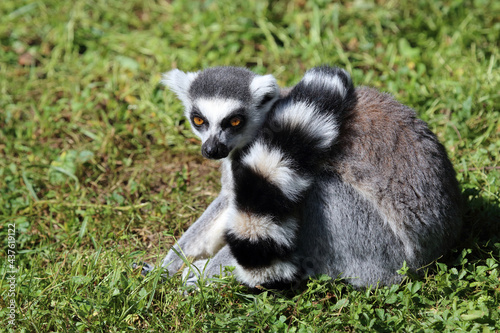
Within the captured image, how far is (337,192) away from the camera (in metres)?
2.80

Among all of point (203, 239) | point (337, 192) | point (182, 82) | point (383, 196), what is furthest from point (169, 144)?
point (383, 196)

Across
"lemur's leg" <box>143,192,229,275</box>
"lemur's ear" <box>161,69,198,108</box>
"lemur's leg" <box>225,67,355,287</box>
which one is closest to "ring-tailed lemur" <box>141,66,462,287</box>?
"lemur's leg" <box>225,67,355,287</box>

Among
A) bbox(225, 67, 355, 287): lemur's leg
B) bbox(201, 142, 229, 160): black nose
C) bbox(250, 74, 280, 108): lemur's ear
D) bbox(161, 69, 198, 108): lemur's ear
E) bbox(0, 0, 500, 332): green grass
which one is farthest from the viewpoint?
bbox(161, 69, 198, 108): lemur's ear

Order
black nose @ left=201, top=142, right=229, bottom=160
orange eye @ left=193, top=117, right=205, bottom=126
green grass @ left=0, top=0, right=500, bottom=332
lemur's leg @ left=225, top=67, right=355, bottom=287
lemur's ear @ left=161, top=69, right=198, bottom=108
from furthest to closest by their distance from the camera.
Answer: lemur's ear @ left=161, top=69, right=198, bottom=108 → orange eye @ left=193, top=117, right=205, bottom=126 → black nose @ left=201, top=142, right=229, bottom=160 → green grass @ left=0, top=0, right=500, bottom=332 → lemur's leg @ left=225, top=67, right=355, bottom=287

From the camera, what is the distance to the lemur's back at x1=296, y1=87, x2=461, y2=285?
2791 millimetres

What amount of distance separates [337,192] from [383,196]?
26 cm

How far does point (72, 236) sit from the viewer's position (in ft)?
11.7

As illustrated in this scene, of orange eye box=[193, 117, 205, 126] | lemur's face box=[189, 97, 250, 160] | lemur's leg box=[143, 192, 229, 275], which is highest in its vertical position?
lemur's face box=[189, 97, 250, 160]

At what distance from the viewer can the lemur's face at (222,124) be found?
10.2 ft

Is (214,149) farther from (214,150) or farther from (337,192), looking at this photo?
(337,192)

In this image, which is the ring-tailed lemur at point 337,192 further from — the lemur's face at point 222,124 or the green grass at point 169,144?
the green grass at point 169,144

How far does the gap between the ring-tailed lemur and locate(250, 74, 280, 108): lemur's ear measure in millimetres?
321

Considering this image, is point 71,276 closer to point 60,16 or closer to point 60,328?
point 60,328

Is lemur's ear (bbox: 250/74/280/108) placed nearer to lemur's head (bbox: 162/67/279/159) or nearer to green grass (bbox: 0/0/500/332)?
lemur's head (bbox: 162/67/279/159)
